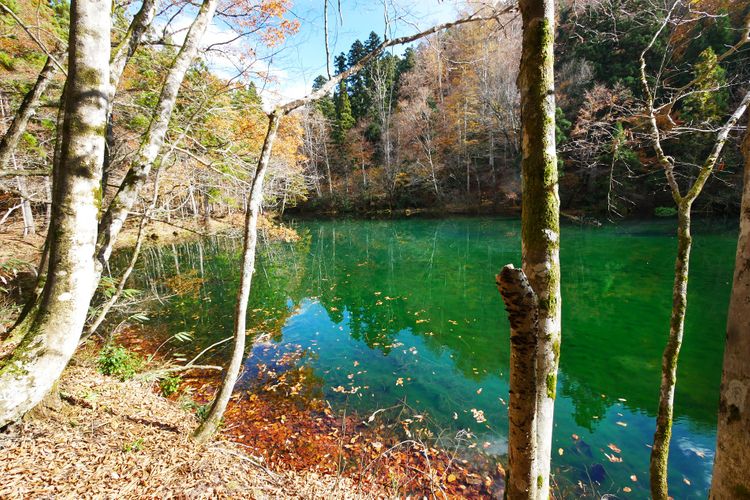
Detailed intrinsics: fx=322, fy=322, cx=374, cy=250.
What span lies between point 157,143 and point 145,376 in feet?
11.7

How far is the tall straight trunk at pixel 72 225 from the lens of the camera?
68.6 inches

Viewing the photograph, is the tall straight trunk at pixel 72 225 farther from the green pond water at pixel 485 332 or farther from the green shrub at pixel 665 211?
the green shrub at pixel 665 211

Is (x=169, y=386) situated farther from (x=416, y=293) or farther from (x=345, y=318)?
(x=416, y=293)

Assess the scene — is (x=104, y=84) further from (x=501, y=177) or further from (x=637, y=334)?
(x=501, y=177)

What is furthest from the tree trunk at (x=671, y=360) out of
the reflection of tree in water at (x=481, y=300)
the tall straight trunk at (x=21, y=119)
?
the tall straight trunk at (x=21, y=119)

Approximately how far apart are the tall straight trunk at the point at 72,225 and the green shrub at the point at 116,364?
3.57 metres

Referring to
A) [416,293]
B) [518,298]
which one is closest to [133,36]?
[518,298]

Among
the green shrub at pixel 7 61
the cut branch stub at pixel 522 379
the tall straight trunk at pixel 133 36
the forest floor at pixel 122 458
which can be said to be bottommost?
the forest floor at pixel 122 458

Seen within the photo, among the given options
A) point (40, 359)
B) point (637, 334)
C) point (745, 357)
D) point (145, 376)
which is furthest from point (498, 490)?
point (637, 334)

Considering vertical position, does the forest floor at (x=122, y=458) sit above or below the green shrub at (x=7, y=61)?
below

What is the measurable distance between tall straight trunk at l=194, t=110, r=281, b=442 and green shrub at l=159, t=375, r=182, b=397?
2173mm

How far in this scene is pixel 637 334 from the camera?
7.14 m

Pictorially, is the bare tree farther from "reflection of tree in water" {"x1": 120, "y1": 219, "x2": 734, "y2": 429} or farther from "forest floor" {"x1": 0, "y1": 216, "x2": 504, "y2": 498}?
"reflection of tree in water" {"x1": 120, "y1": 219, "x2": 734, "y2": 429}

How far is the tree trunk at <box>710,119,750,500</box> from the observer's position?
0.72 meters
